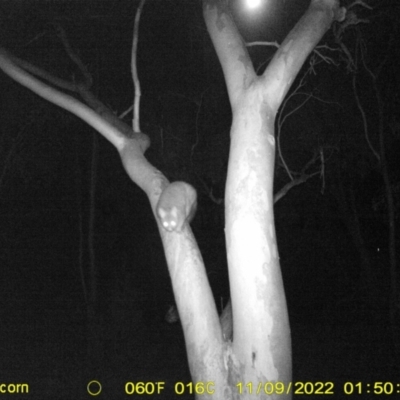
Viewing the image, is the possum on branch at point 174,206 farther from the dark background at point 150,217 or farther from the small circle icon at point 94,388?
the small circle icon at point 94,388

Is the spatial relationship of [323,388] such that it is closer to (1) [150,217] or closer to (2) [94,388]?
(2) [94,388]

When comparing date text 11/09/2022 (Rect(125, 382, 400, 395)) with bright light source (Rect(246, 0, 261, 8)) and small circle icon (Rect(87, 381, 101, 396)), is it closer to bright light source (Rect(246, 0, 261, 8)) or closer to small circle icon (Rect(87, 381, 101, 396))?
small circle icon (Rect(87, 381, 101, 396))

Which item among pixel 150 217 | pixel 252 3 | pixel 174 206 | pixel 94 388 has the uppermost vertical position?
pixel 150 217

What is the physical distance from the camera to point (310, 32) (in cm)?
279

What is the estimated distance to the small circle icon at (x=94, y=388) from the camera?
371 inches

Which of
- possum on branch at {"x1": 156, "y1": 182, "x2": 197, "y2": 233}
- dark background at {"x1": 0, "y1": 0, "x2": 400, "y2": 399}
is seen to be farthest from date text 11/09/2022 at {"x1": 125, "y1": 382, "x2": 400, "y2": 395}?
possum on branch at {"x1": 156, "y1": 182, "x2": 197, "y2": 233}

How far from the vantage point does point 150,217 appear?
14562 mm

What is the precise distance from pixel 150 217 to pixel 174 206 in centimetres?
1222

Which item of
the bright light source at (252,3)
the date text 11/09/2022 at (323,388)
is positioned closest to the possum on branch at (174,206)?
the bright light source at (252,3)

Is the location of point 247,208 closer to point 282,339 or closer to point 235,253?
point 235,253

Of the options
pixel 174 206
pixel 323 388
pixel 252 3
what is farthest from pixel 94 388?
pixel 252 3

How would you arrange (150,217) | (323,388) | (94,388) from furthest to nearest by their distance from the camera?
(150,217), (94,388), (323,388)

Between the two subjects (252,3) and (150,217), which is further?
(150,217)

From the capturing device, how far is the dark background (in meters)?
7.95
